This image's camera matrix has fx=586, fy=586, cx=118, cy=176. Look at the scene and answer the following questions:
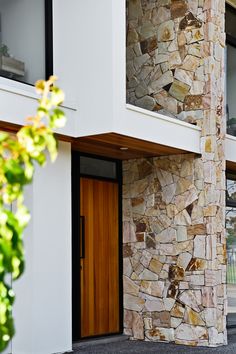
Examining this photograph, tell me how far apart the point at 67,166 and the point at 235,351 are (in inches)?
117

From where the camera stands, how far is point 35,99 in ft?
19.7

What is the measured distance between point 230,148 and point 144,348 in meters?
3.10

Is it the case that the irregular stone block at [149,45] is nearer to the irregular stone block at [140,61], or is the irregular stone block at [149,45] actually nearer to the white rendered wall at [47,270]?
the irregular stone block at [140,61]

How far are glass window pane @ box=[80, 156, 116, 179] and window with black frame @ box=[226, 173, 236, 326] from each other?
6.49 feet

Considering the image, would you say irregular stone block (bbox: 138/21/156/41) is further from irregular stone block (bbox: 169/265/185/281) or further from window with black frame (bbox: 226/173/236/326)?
irregular stone block (bbox: 169/265/185/281)

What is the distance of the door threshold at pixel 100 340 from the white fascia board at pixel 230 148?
2.87 metres

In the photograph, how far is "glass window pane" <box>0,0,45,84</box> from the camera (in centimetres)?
625

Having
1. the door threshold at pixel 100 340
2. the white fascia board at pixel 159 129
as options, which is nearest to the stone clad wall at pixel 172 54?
the white fascia board at pixel 159 129

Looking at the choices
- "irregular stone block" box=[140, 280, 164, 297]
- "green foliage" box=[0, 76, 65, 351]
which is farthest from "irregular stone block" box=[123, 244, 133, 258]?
"green foliage" box=[0, 76, 65, 351]

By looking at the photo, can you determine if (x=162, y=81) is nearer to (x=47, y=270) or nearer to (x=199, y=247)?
(x=199, y=247)

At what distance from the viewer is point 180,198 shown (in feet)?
25.1

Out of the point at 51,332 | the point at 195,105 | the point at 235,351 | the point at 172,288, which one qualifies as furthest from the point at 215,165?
the point at 51,332

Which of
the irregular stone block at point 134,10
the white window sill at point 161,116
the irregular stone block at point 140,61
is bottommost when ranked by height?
the white window sill at point 161,116

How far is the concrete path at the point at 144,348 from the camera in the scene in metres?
6.93
